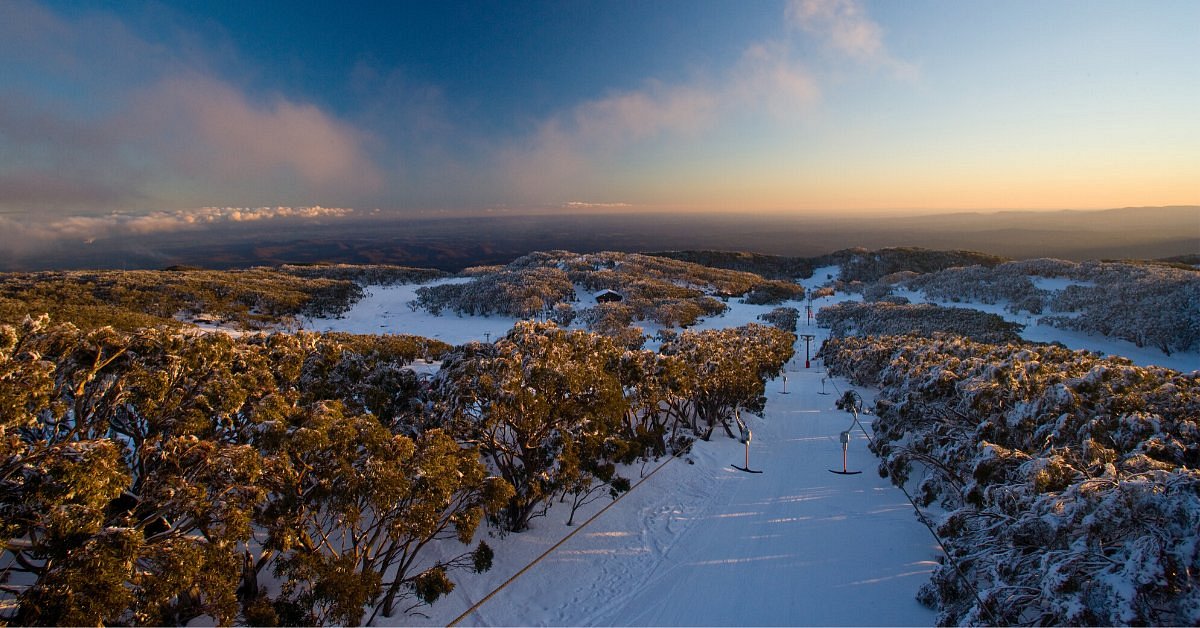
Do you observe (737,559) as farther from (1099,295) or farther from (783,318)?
A: (1099,295)

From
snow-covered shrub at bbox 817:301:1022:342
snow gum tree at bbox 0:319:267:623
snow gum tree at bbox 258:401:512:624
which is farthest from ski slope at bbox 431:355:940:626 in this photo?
snow-covered shrub at bbox 817:301:1022:342

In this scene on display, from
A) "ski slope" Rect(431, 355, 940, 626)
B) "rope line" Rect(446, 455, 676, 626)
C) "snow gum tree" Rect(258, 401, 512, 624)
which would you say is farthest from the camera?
"ski slope" Rect(431, 355, 940, 626)

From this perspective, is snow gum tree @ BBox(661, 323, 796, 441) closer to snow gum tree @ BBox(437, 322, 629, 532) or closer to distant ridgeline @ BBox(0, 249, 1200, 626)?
distant ridgeline @ BBox(0, 249, 1200, 626)

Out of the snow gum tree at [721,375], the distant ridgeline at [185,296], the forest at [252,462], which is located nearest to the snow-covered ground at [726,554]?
the forest at [252,462]

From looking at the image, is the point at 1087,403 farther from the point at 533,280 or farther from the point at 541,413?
the point at 533,280

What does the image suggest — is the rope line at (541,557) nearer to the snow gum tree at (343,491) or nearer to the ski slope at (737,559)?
the ski slope at (737,559)

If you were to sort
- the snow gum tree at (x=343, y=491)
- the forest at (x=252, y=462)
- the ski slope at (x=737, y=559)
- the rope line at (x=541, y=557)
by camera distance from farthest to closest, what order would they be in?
the ski slope at (x=737, y=559), the rope line at (x=541, y=557), the snow gum tree at (x=343, y=491), the forest at (x=252, y=462)
